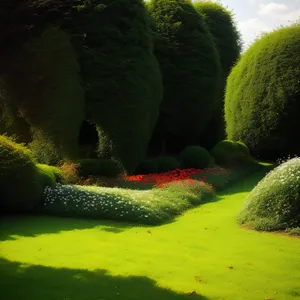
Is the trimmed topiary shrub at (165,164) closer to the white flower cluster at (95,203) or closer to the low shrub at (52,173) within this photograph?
the low shrub at (52,173)

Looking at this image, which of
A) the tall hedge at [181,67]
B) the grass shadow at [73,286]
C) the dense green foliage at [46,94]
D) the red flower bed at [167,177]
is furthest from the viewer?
the tall hedge at [181,67]

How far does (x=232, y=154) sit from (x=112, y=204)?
32.9 ft

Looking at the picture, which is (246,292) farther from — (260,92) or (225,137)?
(225,137)

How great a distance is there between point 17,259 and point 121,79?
10093 millimetres

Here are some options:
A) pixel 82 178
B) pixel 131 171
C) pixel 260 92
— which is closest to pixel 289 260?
pixel 82 178

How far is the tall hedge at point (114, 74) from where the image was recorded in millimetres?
15227

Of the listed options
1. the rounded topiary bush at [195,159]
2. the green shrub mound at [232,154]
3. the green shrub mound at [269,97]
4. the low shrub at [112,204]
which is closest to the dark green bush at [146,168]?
the rounded topiary bush at [195,159]

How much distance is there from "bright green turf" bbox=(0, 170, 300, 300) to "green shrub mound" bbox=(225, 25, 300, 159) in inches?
395

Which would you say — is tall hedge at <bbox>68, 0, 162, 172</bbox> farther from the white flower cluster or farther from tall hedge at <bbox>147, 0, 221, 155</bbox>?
the white flower cluster

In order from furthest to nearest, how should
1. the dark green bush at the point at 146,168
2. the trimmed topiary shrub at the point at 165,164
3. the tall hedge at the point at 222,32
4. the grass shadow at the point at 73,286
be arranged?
the tall hedge at the point at 222,32, the trimmed topiary shrub at the point at 165,164, the dark green bush at the point at 146,168, the grass shadow at the point at 73,286

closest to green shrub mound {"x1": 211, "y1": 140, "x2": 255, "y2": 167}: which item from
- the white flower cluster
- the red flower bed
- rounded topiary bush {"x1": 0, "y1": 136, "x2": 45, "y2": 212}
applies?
the red flower bed

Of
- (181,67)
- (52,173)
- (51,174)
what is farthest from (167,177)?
(181,67)

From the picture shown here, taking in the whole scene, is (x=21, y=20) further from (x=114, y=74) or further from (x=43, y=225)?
(x=43, y=225)

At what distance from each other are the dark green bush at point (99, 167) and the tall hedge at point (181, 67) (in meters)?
6.89
